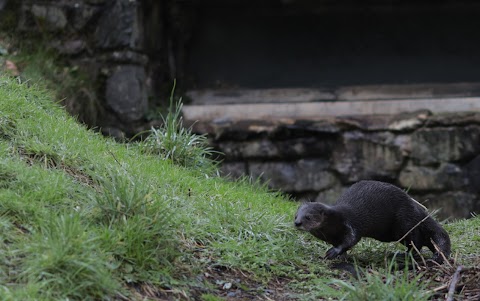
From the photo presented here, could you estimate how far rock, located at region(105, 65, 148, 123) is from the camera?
7172 mm

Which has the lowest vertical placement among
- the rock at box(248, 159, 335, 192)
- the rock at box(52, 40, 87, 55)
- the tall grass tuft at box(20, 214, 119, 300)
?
the rock at box(248, 159, 335, 192)

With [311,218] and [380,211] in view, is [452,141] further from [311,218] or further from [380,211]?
[311,218]

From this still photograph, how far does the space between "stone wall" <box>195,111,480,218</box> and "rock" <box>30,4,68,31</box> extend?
172 centimetres

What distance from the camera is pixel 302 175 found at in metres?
7.10

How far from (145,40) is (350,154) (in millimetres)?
2360

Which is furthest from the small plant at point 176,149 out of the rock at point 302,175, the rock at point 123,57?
the rock at point 123,57

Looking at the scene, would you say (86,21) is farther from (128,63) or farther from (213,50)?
(213,50)

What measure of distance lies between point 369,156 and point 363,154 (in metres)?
0.06

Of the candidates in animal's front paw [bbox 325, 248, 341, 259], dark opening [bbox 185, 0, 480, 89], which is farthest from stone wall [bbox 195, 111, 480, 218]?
animal's front paw [bbox 325, 248, 341, 259]

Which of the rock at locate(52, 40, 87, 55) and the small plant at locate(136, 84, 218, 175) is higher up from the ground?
the rock at locate(52, 40, 87, 55)

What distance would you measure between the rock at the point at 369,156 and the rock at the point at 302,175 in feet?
0.46

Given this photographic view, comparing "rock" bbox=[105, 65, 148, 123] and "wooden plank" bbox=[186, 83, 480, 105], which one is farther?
"wooden plank" bbox=[186, 83, 480, 105]

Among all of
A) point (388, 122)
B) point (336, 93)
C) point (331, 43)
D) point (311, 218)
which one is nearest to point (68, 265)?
point (311, 218)

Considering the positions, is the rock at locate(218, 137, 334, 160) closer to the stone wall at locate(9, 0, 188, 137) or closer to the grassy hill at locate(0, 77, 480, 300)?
the stone wall at locate(9, 0, 188, 137)
